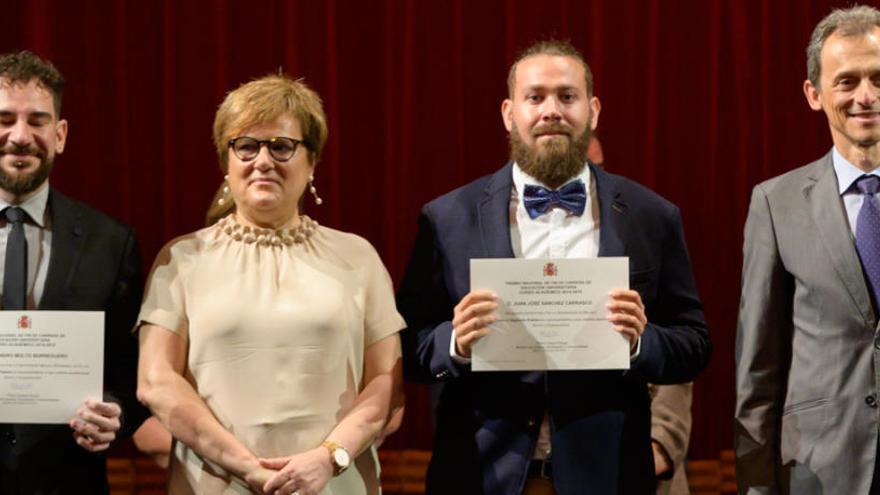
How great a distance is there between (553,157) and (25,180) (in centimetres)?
146

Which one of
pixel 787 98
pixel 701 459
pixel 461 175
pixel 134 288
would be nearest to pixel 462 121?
pixel 461 175

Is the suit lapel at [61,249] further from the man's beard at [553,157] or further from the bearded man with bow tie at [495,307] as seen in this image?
the man's beard at [553,157]

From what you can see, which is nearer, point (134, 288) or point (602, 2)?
point (134, 288)

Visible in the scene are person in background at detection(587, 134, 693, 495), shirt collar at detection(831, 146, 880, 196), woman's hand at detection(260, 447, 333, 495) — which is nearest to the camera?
woman's hand at detection(260, 447, 333, 495)

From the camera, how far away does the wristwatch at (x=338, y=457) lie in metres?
3.08

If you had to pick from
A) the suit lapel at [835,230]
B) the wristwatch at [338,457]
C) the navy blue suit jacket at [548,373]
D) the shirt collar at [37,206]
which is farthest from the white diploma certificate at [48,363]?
the suit lapel at [835,230]

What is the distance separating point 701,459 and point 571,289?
9.04ft

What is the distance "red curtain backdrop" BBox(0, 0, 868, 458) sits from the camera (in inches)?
219

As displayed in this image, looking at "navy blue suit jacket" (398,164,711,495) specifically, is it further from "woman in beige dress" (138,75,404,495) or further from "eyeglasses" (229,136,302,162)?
"eyeglasses" (229,136,302,162)

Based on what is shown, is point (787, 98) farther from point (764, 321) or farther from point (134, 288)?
point (134, 288)

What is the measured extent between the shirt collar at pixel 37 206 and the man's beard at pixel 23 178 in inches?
1.3

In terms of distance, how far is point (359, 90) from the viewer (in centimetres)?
562

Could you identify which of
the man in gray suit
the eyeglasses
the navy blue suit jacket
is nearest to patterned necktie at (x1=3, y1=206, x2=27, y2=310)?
the eyeglasses

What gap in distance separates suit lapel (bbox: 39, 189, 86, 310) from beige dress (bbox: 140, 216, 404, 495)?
254 mm
